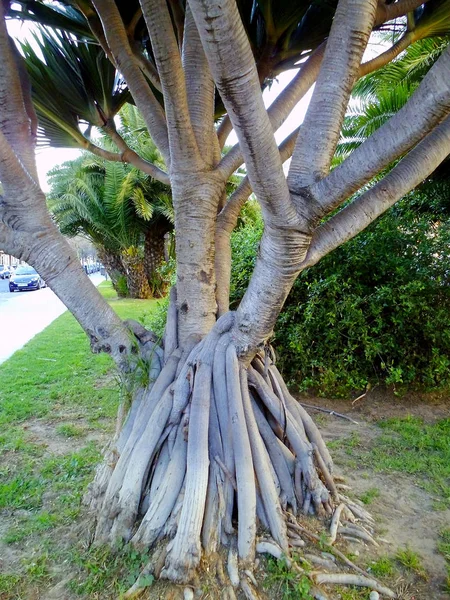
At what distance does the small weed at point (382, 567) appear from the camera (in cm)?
221

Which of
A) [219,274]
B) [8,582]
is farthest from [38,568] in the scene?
[219,274]

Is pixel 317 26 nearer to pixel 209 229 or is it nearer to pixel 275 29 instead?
pixel 275 29

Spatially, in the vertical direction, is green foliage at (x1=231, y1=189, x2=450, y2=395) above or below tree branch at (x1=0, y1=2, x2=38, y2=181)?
below

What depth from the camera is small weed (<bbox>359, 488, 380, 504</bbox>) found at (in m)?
2.96

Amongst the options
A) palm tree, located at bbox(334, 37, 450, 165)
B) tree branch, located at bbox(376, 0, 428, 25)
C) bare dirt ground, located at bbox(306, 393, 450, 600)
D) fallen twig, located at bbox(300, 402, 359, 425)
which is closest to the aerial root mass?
bare dirt ground, located at bbox(306, 393, 450, 600)

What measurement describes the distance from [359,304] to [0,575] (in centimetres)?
408

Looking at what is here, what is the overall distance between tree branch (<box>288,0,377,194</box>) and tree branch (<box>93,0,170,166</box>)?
1105 millimetres

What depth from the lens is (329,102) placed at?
2.08 meters

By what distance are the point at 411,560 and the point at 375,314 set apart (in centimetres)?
283

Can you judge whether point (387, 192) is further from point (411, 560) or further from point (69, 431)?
point (69, 431)

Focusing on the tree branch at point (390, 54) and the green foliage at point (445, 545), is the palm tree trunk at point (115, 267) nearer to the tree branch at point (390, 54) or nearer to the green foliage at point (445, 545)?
the tree branch at point (390, 54)

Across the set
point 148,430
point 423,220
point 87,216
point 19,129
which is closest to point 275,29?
point 19,129

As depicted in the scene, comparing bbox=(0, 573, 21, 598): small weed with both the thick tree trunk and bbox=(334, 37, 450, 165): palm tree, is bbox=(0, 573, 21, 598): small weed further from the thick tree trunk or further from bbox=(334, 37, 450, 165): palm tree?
the thick tree trunk

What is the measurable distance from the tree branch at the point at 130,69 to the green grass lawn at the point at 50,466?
175 cm
